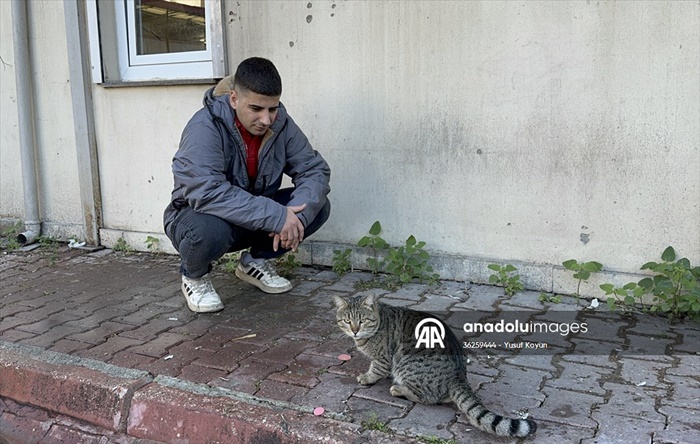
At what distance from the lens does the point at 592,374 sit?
294cm

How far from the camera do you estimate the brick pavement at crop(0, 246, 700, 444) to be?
2541 mm

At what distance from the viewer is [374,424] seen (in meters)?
2.49

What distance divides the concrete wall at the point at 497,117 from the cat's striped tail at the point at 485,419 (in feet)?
5.91

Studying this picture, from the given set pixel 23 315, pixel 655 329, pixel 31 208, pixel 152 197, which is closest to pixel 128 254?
pixel 152 197

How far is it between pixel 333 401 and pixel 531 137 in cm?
223

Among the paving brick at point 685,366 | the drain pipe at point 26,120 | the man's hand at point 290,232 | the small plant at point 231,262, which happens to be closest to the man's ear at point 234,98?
the man's hand at point 290,232

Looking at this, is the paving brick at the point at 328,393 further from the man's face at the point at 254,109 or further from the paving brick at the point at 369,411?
the man's face at the point at 254,109

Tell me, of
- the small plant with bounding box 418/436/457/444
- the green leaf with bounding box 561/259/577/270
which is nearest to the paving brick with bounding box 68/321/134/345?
the small plant with bounding box 418/436/457/444

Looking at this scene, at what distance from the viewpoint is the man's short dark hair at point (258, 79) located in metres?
3.58

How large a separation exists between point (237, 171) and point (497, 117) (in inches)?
68.1

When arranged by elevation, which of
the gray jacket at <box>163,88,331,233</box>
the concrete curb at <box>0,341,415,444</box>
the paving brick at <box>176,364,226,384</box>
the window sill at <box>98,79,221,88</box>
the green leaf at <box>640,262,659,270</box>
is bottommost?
the concrete curb at <box>0,341,415,444</box>

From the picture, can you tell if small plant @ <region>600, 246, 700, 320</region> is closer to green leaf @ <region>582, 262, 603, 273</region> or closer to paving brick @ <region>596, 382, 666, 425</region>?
green leaf @ <region>582, 262, 603, 273</region>

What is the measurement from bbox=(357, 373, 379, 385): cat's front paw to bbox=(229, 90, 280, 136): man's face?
1.64 m

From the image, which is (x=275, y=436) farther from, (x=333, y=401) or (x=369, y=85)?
(x=369, y=85)
